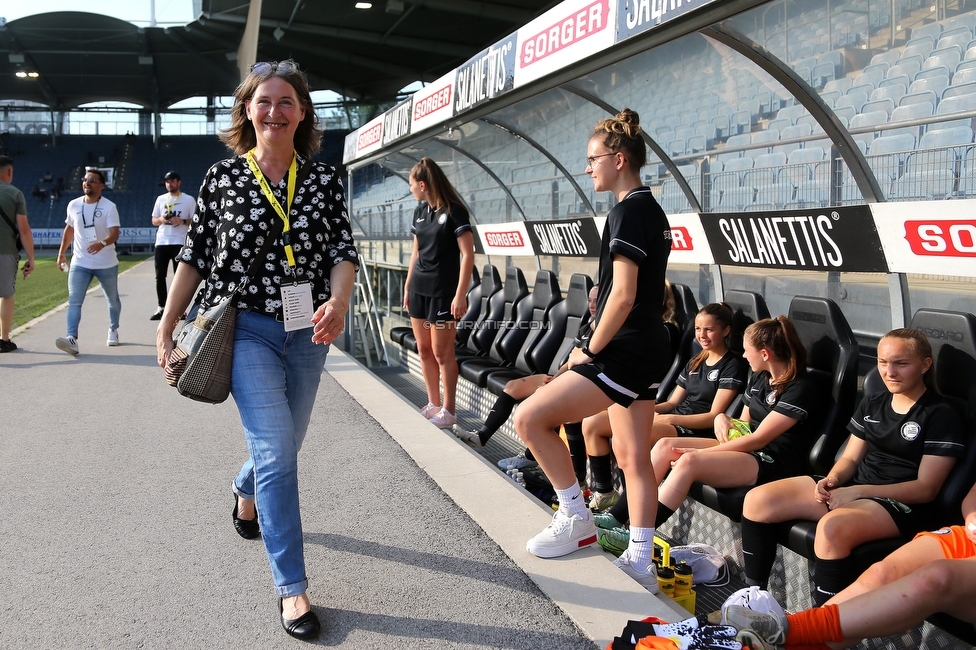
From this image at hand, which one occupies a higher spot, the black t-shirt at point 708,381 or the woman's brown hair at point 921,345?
the woman's brown hair at point 921,345

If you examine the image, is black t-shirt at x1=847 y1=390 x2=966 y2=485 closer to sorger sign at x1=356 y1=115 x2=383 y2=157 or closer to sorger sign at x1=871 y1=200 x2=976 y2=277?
sorger sign at x1=871 y1=200 x2=976 y2=277

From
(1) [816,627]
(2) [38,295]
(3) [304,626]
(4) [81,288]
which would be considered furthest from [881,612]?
(2) [38,295]

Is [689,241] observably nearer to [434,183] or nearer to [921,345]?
[434,183]

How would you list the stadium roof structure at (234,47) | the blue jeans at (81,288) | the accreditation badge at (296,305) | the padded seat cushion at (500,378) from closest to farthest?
the accreditation badge at (296,305)
the padded seat cushion at (500,378)
the blue jeans at (81,288)
the stadium roof structure at (234,47)

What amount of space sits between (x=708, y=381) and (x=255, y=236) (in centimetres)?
278

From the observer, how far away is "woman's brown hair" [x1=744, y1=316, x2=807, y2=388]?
372cm

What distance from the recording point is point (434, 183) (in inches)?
217

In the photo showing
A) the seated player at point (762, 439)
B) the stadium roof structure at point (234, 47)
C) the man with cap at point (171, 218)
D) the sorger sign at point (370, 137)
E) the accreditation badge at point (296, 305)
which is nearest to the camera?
the accreditation badge at point (296, 305)

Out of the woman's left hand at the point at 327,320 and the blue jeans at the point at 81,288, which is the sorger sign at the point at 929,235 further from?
the blue jeans at the point at 81,288

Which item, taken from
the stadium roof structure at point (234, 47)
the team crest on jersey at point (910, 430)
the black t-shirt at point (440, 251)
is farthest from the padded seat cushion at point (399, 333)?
the stadium roof structure at point (234, 47)

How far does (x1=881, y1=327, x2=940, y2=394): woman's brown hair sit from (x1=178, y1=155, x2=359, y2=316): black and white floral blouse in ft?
7.16

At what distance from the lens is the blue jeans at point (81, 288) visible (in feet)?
26.2

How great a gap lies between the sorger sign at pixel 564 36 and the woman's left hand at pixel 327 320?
1795mm

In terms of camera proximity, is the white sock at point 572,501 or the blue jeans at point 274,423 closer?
the blue jeans at point 274,423
